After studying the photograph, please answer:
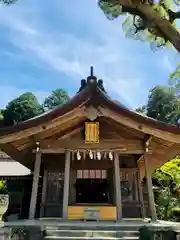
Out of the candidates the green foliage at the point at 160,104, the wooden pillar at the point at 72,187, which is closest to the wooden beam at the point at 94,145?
the wooden pillar at the point at 72,187

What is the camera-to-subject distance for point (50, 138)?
1046 cm

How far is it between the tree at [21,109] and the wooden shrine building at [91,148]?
35992mm

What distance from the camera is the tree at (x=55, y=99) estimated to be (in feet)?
189

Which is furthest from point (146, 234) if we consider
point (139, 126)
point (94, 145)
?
point (94, 145)

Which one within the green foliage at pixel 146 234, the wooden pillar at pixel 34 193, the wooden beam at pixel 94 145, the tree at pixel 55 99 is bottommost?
the green foliage at pixel 146 234

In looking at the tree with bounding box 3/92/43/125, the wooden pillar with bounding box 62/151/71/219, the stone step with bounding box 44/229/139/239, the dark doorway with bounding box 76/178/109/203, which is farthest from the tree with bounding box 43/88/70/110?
the stone step with bounding box 44/229/139/239

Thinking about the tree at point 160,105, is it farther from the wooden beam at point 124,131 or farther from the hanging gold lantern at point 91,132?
the hanging gold lantern at point 91,132

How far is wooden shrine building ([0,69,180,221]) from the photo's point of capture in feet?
31.1

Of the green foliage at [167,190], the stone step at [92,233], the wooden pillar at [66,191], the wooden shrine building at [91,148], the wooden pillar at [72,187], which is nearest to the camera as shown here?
the stone step at [92,233]

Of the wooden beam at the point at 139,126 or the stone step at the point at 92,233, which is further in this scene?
the wooden beam at the point at 139,126

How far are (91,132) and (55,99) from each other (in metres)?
49.2

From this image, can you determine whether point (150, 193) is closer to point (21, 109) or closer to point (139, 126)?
point (139, 126)

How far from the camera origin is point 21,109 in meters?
47.8

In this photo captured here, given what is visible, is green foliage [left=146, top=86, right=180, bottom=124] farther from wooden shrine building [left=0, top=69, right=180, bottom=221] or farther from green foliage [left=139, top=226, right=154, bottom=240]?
green foliage [left=139, top=226, right=154, bottom=240]
